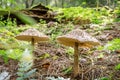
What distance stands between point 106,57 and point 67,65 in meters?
0.65

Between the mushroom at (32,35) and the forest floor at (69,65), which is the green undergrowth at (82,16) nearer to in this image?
the forest floor at (69,65)

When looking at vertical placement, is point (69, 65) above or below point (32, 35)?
below

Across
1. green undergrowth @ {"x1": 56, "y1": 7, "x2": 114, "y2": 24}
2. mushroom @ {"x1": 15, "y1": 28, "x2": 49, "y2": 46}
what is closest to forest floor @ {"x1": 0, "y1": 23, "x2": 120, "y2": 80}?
mushroom @ {"x1": 15, "y1": 28, "x2": 49, "y2": 46}

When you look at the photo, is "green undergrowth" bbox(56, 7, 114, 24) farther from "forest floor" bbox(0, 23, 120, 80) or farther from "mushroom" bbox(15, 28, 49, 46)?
"mushroom" bbox(15, 28, 49, 46)

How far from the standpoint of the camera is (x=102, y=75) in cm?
327

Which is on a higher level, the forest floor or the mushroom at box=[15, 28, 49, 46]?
the mushroom at box=[15, 28, 49, 46]

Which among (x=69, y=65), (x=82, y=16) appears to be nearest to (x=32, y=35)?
(x=69, y=65)

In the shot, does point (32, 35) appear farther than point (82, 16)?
No

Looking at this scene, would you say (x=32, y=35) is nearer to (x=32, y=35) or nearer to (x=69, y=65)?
(x=32, y=35)

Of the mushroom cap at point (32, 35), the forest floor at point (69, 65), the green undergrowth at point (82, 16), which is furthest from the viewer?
the green undergrowth at point (82, 16)

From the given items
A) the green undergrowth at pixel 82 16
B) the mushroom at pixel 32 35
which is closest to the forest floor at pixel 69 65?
the mushroom at pixel 32 35

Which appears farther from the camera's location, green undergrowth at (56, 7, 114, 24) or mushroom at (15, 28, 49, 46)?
green undergrowth at (56, 7, 114, 24)

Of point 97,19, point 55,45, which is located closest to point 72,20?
point 97,19

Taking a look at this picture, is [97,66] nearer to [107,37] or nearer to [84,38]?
[84,38]
